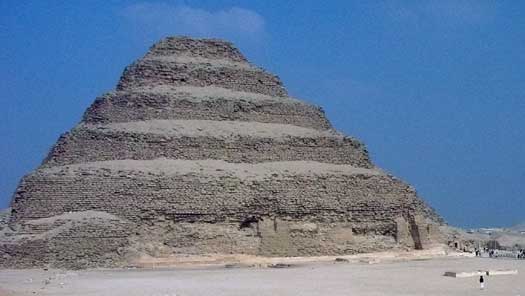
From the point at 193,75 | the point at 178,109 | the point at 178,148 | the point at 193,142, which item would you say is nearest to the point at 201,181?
the point at 178,148

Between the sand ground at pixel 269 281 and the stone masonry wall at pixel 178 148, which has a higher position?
the stone masonry wall at pixel 178 148

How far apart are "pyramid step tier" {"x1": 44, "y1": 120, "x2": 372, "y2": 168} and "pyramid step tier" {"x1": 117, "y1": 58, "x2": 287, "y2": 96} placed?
8.76 feet

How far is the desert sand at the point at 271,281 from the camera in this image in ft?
85.9

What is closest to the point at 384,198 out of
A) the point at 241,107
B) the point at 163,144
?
the point at 241,107

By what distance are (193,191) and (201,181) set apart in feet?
1.99

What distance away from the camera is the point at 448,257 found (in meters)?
45.2

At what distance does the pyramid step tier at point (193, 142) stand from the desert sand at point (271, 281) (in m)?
6.16

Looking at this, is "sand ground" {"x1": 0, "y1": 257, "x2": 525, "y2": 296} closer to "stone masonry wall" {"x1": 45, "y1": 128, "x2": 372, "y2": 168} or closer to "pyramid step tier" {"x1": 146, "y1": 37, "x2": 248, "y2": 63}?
"stone masonry wall" {"x1": 45, "y1": 128, "x2": 372, "y2": 168}

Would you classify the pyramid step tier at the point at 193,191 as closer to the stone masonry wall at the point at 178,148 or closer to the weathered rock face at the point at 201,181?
the weathered rock face at the point at 201,181

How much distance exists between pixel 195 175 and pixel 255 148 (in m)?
3.79

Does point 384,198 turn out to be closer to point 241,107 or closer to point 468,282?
point 241,107

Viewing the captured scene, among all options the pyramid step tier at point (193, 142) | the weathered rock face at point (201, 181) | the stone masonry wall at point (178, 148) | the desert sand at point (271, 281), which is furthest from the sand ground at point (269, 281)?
the pyramid step tier at point (193, 142)

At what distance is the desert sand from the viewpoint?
26.2m

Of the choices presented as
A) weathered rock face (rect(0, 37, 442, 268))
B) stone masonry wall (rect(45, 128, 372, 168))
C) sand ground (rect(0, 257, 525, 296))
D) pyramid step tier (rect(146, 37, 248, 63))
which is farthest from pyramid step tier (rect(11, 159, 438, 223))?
pyramid step tier (rect(146, 37, 248, 63))
